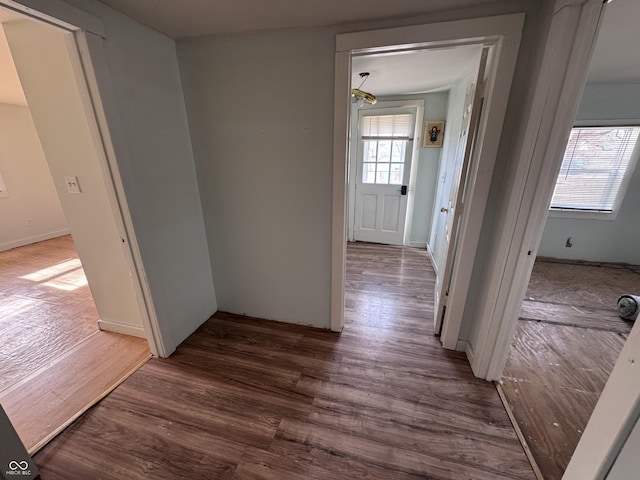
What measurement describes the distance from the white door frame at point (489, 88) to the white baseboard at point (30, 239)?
554 centimetres

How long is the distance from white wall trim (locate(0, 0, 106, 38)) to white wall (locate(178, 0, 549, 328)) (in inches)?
21.6

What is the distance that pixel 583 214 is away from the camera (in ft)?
11.3

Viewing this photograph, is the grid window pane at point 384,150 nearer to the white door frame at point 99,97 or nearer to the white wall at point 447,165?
the white wall at point 447,165

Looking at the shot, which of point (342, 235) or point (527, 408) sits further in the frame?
point (342, 235)

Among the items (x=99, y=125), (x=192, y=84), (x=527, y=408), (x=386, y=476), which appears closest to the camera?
(x=386, y=476)

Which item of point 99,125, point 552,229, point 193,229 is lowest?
point 552,229

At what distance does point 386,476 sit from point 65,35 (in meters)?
2.63

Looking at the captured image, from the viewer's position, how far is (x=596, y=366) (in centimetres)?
180

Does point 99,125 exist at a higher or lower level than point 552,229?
higher

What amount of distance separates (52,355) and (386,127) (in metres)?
4.41

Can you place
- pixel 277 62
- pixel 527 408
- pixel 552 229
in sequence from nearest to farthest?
pixel 527 408
pixel 277 62
pixel 552 229

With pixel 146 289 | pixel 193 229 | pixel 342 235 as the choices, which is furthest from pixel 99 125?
pixel 342 235

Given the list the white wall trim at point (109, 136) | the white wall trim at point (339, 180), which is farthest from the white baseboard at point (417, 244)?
the white wall trim at point (109, 136)

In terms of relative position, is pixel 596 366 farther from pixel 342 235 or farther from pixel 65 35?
pixel 65 35
